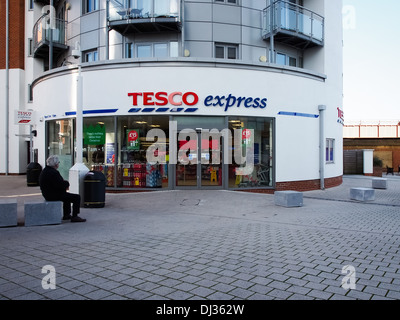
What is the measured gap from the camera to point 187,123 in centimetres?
1420

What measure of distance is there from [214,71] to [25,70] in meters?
18.5

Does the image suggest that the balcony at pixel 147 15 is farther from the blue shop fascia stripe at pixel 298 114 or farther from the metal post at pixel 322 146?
the metal post at pixel 322 146

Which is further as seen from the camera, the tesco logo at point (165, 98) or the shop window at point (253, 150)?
the shop window at point (253, 150)

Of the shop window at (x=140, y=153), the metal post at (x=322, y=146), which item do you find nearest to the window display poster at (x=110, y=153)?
the shop window at (x=140, y=153)

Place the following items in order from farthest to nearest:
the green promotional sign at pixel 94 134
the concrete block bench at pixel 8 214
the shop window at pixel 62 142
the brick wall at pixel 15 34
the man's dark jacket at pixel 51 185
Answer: the brick wall at pixel 15 34 < the shop window at pixel 62 142 < the green promotional sign at pixel 94 134 < the man's dark jacket at pixel 51 185 < the concrete block bench at pixel 8 214

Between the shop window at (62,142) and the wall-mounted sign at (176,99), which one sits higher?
the wall-mounted sign at (176,99)

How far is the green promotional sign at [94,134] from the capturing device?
1472 centimetres

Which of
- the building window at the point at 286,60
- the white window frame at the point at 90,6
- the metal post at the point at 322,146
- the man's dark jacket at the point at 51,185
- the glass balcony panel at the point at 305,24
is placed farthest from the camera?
the building window at the point at 286,60

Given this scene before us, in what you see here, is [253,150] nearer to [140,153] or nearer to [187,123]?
[187,123]

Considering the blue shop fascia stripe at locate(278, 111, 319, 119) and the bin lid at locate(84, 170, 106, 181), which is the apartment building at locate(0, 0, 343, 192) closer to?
the blue shop fascia stripe at locate(278, 111, 319, 119)

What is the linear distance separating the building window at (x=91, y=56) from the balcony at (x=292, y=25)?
8.15m

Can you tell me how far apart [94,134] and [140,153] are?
2.13 meters

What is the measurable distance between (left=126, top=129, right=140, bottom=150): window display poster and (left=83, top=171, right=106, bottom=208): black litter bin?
404 cm
